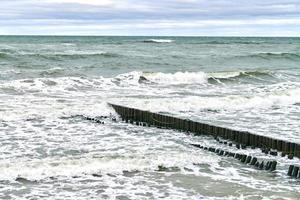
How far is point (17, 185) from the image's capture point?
37.1ft

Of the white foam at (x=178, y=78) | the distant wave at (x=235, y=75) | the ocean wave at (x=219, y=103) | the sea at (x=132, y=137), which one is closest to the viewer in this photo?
the sea at (x=132, y=137)

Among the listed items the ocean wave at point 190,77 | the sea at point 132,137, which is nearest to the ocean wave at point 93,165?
the sea at point 132,137

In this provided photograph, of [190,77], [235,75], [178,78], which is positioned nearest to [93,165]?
[178,78]

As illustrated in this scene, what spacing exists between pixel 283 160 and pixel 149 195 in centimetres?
447

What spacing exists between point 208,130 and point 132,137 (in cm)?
241

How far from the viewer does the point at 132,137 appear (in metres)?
16.7

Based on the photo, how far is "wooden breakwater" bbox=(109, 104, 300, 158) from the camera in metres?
14.4

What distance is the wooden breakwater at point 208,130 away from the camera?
47.2 feet

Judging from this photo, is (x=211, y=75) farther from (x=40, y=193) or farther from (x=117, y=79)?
(x=40, y=193)

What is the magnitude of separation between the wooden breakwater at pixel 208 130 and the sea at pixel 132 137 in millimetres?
335

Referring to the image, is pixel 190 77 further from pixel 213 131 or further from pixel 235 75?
pixel 213 131

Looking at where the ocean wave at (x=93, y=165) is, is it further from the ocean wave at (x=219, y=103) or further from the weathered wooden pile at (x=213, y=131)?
the ocean wave at (x=219, y=103)

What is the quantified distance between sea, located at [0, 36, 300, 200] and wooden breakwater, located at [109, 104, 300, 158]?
34 cm

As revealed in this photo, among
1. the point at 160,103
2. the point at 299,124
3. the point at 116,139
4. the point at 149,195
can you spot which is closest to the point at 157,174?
the point at 149,195
